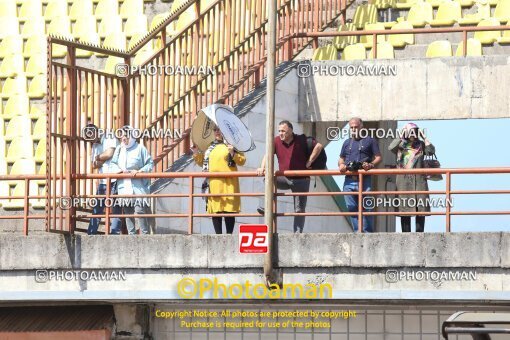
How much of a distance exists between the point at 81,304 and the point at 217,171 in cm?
221

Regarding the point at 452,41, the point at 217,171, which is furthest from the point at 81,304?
the point at 452,41

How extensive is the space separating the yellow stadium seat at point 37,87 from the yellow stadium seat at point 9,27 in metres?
1.99

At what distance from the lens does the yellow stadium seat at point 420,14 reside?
80.6ft

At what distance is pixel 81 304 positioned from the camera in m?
18.5

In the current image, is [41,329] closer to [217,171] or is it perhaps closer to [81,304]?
[81,304]

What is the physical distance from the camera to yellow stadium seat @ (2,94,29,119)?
83.9 ft

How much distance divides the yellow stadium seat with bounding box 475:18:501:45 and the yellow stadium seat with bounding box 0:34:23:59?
321 inches

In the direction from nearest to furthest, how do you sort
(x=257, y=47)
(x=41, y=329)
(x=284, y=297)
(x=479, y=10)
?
(x=284, y=297)
(x=41, y=329)
(x=257, y=47)
(x=479, y=10)

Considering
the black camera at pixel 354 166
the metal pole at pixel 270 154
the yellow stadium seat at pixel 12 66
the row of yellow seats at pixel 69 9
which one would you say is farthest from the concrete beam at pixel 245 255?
the row of yellow seats at pixel 69 9

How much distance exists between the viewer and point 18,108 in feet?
84.2

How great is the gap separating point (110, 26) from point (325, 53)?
468 cm

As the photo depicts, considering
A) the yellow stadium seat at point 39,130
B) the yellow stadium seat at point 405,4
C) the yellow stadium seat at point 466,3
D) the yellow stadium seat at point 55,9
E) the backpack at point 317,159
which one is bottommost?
the backpack at point 317,159

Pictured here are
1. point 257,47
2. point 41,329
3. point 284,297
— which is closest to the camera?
point 284,297

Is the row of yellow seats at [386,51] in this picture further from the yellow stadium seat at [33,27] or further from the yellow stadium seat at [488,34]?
the yellow stadium seat at [33,27]
